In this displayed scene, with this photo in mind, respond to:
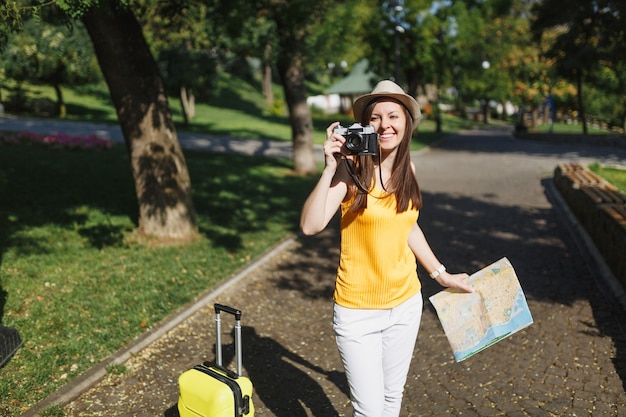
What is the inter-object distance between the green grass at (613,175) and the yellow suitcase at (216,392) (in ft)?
40.5

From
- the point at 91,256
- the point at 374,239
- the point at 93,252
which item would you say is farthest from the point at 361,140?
the point at 93,252

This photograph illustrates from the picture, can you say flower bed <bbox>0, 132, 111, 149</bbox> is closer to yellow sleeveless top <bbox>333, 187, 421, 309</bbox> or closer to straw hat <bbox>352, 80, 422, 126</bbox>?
straw hat <bbox>352, 80, 422, 126</bbox>

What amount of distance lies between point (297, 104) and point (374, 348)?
525 inches

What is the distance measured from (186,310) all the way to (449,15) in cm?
2991

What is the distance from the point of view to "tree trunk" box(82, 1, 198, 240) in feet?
25.7

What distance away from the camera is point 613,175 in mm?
14906

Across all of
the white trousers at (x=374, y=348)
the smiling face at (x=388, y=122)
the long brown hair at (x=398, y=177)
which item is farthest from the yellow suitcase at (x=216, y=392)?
the smiling face at (x=388, y=122)

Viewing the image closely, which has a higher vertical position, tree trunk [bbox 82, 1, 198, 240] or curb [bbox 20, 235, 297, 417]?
tree trunk [bbox 82, 1, 198, 240]

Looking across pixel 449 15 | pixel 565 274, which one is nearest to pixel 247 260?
pixel 565 274

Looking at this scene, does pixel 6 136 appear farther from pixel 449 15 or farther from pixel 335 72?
pixel 335 72

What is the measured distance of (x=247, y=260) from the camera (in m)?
8.31

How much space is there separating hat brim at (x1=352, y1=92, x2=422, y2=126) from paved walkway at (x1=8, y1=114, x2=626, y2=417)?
2.51 m

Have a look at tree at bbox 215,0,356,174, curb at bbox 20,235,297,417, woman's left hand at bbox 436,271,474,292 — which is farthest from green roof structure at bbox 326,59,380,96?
woman's left hand at bbox 436,271,474,292

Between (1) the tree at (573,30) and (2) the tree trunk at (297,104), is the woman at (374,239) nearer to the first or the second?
(2) the tree trunk at (297,104)
